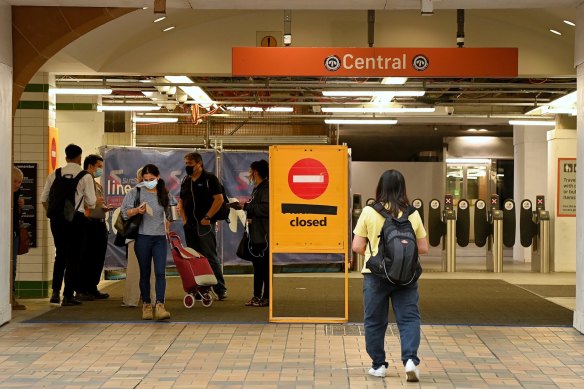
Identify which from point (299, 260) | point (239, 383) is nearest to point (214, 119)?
point (299, 260)

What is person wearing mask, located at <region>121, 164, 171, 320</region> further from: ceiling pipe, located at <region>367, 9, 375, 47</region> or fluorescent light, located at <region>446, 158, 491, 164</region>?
fluorescent light, located at <region>446, 158, 491, 164</region>

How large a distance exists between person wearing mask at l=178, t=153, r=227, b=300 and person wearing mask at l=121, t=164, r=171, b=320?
4.45 ft

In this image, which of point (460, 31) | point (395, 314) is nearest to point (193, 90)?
point (460, 31)

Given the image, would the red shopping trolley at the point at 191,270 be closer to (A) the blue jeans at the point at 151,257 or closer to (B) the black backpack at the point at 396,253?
(A) the blue jeans at the point at 151,257

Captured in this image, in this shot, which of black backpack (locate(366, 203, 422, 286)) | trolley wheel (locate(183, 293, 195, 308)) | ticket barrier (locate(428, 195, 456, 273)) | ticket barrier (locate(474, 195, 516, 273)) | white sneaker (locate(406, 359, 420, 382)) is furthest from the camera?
ticket barrier (locate(474, 195, 516, 273))

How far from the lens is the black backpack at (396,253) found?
20.5ft

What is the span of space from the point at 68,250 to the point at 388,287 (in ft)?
15.8

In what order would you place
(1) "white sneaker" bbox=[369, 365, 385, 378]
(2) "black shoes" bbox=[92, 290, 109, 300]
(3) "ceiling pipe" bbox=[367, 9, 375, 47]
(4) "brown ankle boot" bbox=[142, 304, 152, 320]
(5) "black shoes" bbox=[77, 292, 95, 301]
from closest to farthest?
(1) "white sneaker" bbox=[369, 365, 385, 378] < (4) "brown ankle boot" bbox=[142, 304, 152, 320] < (3) "ceiling pipe" bbox=[367, 9, 375, 47] < (5) "black shoes" bbox=[77, 292, 95, 301] < (2) "black shoes" bbox=[92, 290, 109, 300]

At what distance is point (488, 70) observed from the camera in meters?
Answer: 9.63

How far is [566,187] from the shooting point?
15.7 meters

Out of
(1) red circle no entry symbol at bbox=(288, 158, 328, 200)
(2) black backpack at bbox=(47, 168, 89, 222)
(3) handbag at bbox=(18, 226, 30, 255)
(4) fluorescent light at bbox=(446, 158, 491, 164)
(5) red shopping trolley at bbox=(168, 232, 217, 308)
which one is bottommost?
(5) red shopping trolley at bbox=(168, 232, 217, 308)

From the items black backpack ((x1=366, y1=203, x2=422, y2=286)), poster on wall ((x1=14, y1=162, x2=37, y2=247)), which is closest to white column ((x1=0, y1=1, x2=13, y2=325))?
poster on wall ((x1=14, y1=162, x2=37, y2=247))

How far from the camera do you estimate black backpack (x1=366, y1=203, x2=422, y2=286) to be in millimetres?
6242

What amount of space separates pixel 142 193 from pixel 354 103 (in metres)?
7.31
